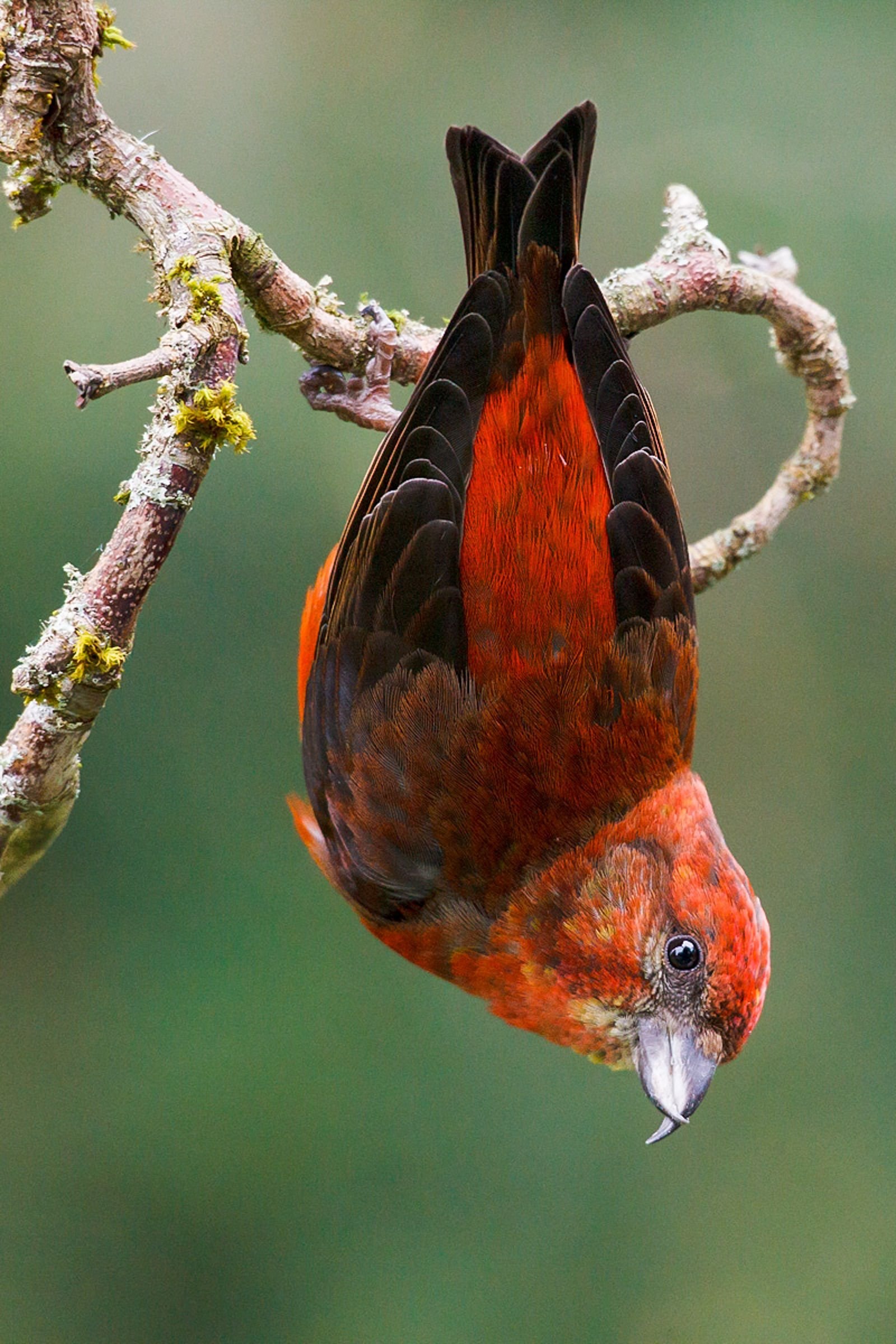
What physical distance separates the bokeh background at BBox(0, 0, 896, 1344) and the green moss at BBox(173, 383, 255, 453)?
182 cm

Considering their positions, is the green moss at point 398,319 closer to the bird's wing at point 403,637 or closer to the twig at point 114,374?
the bird's wing at point 403,637

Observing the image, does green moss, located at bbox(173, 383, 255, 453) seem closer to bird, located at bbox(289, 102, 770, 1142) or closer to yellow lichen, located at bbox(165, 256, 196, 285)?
yellow lichen, located at bbox(165, 256, 196, 285)

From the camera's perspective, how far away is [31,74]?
160cm

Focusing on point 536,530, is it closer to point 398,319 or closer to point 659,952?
point 398,319

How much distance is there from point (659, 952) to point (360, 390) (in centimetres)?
107

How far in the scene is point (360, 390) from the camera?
226cm

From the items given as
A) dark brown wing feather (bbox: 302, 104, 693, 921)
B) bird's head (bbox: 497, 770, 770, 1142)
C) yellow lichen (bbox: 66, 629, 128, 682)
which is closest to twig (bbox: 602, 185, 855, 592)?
dark brown wing feather (bbox: 302, 104, 693, 921)

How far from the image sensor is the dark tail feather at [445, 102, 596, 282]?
2.08m

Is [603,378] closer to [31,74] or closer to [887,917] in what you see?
[31,74]

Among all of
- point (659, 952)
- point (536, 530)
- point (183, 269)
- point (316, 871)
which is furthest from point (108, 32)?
point (316, 871)

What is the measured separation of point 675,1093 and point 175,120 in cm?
271

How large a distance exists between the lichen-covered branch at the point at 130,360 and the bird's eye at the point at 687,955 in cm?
95

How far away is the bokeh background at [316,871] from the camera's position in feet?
11.1

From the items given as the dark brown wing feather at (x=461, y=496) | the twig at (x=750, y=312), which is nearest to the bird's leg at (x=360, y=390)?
the dark brown wing feather at (x=461, y=496)
